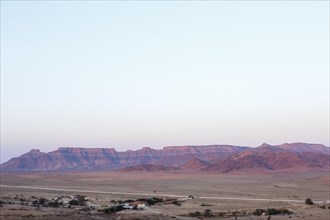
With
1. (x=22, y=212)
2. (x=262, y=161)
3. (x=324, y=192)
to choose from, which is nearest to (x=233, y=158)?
(x=262, y=161)

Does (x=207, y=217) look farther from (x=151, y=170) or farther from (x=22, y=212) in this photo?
(x=151, y=170)

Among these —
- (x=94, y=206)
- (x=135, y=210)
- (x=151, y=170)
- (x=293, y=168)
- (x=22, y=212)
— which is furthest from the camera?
(x=151, y=170)

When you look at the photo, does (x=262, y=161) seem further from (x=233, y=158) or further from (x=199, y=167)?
(x=199, y=167)

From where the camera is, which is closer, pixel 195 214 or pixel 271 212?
pixel 195 214

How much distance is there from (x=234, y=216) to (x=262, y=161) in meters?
111

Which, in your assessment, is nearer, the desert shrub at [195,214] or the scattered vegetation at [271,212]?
the desert shrub at [195,214]

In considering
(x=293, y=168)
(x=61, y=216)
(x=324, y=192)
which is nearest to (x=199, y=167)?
(x=293, y=168)

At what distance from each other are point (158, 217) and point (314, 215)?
12.1 metres

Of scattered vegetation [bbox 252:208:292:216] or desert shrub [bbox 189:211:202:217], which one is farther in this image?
scattered vegetation [bbox 252:208:292:216]

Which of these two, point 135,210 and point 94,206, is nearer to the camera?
point 135,210

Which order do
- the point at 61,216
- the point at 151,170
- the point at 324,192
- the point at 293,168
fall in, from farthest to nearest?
the point at 151,170
the point at 293,168
the point at 324,192
the point at 61,216

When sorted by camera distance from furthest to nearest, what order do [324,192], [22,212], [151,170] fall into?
1. [151,170]
2. [324,192]
3. [22,212]

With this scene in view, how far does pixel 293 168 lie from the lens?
140m

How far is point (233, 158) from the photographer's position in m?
153
